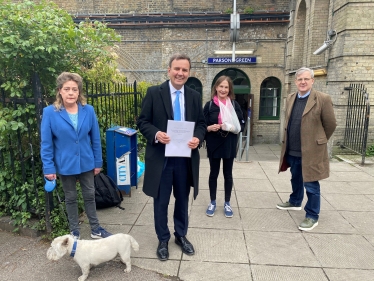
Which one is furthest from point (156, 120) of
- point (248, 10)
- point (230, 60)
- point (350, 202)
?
point (248, 10)

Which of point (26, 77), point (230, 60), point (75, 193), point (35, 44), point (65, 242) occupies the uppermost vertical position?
point (230, 60)

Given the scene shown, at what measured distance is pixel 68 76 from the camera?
9.37 feet

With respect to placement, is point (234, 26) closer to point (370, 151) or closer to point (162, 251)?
point (370, 151)

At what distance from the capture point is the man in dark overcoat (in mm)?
3443

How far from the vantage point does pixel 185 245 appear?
3.12 meters

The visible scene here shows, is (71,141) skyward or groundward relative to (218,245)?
skyward

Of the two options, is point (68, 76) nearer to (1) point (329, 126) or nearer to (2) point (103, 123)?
(2) point (103, 123)

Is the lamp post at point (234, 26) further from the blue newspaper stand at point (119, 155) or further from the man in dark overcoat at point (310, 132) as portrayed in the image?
the man in dark overcoat at point (310, 132)

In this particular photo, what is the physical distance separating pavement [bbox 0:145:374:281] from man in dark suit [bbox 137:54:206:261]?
0.28 metres

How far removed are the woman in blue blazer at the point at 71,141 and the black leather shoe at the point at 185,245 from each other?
107 centimetres

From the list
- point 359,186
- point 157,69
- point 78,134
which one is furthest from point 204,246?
point 157,69

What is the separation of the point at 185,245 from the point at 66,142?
1612mm

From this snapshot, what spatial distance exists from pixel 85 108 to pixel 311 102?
100 inches

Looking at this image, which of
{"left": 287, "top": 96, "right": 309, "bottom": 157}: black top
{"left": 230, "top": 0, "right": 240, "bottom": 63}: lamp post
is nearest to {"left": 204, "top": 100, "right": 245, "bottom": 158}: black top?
{"left": 287, "top": 96, "right": 309, "bottom": 157}: black top
